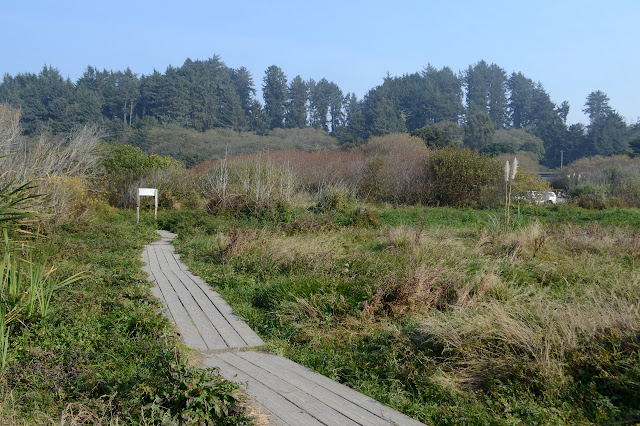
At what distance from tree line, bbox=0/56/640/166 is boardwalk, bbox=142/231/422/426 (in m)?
46.8

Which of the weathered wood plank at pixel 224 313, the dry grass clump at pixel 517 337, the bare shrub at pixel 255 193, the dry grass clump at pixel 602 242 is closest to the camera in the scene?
the dry grass clump at pixel 517 337

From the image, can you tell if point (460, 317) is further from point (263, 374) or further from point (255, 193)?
point (255, 193)

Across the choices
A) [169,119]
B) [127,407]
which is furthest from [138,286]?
[169,119]

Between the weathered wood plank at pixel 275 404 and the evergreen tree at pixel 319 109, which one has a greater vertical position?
the evergreen tree at pixel 319 109

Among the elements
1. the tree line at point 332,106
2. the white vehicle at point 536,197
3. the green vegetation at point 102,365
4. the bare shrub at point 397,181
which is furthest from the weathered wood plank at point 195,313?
the tree line at point 332,106

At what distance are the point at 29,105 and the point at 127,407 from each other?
7308cm

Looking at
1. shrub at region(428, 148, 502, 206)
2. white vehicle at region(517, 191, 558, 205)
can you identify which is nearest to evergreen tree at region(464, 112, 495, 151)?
shrub at region(428, 148, 502, 206)

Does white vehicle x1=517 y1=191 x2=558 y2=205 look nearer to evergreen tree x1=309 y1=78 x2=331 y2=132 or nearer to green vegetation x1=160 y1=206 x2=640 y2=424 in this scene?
green vegetation x1=160 y1=206 x2=640 y2=424

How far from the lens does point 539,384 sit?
4.24 metres

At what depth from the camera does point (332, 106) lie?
304ft

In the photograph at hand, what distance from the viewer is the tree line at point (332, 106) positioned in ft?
226

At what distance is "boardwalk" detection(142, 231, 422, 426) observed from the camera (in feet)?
12.6

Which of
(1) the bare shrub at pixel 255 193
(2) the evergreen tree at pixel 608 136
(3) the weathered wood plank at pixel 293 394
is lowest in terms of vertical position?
(3) the weathered wood plank at pixel 293 394

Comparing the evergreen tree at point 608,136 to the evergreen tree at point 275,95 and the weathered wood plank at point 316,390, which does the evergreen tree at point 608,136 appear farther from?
the weathered wood plank at point 316,390
